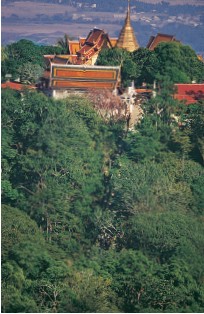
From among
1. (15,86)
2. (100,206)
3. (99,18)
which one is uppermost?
(99,18)

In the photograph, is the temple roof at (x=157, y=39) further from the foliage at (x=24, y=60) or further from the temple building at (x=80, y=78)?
the temple building at (x=80, y=78)

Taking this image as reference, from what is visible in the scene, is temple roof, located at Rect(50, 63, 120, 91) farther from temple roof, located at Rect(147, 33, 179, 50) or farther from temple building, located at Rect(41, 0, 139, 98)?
temple roof, located at Rect(147, 33, 179, 50)

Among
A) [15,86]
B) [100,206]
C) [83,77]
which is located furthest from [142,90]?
[100,206]

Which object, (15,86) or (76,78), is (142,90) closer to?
(76,78)

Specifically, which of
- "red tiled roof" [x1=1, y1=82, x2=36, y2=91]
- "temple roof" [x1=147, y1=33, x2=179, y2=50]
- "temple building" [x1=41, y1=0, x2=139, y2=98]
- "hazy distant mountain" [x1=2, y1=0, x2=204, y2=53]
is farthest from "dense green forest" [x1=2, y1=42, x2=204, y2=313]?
"temple roof" [x1=147, y1=33, x2=179, y2=50]

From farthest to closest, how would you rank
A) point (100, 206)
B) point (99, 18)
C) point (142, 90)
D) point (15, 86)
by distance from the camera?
point (99, 18) → point (142, 90) → point (15, 86) → point (100, 206)

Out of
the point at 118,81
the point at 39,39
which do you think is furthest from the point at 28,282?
the point at 39,39

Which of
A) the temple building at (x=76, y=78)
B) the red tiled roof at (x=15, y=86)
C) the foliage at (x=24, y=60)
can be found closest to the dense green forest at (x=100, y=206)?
the red tiled roof at (x=15, y=86)

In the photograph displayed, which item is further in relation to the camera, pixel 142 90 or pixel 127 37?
pixel 127 37
